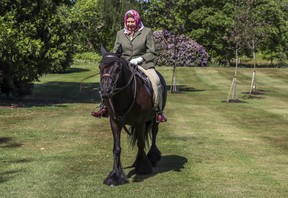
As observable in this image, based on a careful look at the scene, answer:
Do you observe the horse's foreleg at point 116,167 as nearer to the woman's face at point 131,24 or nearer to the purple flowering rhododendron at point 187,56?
the woman's face at point 131,24

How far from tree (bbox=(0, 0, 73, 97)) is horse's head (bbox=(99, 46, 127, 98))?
1435cm

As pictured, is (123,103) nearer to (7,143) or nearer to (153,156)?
(153,156)

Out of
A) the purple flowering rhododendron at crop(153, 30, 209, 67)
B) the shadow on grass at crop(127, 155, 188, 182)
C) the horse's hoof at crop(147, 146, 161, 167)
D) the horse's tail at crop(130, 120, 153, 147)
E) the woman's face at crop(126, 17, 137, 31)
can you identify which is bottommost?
the purple flowering rhododendron at crop(153, 30, 209, 67)

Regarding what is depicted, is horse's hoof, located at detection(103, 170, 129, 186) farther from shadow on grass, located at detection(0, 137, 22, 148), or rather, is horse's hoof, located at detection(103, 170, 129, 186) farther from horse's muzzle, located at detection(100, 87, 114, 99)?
shadow on grass, located at detection(0, 137, 22, 148)

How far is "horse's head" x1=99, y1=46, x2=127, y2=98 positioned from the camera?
7836mm

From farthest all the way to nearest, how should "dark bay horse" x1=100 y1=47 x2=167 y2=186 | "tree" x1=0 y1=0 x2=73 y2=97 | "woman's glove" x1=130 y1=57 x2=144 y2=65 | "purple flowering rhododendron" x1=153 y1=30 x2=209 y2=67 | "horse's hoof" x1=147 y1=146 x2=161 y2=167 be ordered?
1. "purple flowering rhododendron" x1=153 y1=30 x2=209 y2=67
2. "tree" x1=0 y1=0 x2=73 y2=97
3. "horse's hoof" x1=147 y1=146 x2=161 y2=167
4. "woman's glove" x1=130 y1=57 x2=144 y2=65
5. "dark bay horse" x1=100 y1=47 x2=167 y2=186

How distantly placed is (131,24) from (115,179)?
328 cm

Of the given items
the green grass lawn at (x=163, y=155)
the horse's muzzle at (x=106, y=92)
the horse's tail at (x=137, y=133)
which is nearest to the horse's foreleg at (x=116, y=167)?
the green grass lawn at (x=163, y=155)

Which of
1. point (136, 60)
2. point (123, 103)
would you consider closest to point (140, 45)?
point (136, 60)

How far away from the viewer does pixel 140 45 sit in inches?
384

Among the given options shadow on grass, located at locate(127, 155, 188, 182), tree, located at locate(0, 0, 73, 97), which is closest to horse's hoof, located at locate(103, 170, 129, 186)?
shadow on grass, located at locate(127, 155, 188, 182)

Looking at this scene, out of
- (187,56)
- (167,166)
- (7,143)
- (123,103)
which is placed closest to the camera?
(123,103)

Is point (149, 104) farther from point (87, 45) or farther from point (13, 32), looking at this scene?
point (87, 45)

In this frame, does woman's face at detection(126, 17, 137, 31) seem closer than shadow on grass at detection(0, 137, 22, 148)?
Yes
